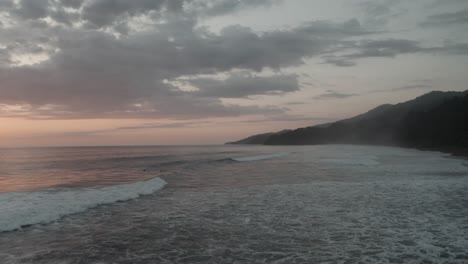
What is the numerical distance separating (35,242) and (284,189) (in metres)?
14.4

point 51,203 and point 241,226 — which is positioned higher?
point 51,203

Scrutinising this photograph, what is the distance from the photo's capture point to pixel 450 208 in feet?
49.3

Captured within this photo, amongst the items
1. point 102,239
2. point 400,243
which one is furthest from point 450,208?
point 102,239

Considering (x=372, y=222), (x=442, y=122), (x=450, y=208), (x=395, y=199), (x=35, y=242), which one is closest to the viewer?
(x=35, y=242)

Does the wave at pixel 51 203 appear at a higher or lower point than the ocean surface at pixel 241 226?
higher

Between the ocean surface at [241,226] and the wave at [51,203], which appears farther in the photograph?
the wave at [51,203]

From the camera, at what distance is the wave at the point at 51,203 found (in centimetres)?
1396

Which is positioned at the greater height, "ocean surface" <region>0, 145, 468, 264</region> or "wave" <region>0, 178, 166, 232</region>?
"wave" <region>0, 178, 166, 232</region>

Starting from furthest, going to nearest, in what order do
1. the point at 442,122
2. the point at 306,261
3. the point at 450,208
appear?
the point at 442,122 < the point at 450,208 < the point at 306,261

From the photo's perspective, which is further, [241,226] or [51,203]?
[51,203]

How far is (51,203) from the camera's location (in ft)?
57.1

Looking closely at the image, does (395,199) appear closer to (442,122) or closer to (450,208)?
(450,208)

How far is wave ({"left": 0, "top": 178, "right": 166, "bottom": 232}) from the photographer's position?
14.0 meters

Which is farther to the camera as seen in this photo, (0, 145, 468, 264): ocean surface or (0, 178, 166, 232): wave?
(0, 178, 166, 232): wave
